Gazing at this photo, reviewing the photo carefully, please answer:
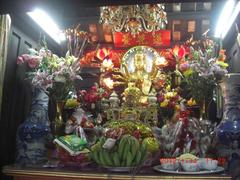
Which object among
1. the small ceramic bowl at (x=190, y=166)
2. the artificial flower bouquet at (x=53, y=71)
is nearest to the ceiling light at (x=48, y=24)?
the artificial flower bouquet at (x=53, y=71)

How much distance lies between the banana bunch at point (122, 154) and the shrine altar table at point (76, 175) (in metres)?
0.08

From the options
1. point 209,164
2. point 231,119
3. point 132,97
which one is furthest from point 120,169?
point 132,97

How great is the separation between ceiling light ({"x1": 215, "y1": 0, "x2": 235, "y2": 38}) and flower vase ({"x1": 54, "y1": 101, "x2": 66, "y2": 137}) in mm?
1810

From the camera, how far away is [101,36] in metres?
4.43

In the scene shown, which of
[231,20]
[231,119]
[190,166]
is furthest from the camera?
[231,20]

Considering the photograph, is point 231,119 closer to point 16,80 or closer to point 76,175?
point 76,175

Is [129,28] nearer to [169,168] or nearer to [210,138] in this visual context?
[210,138]

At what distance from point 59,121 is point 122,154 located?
1.05 m

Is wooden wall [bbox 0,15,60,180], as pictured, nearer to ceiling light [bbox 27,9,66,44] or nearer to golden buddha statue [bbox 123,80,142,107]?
ceiling light [bbox 27,9,66,44]

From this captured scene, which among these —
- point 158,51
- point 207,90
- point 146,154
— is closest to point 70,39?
point 158,51

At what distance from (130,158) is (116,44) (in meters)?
2.59

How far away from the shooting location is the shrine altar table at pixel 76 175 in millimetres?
1965

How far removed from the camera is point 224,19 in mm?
3215

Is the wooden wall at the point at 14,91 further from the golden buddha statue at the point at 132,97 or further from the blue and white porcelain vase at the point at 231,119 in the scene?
the blue and white porcelain vase at the point at 231,119
